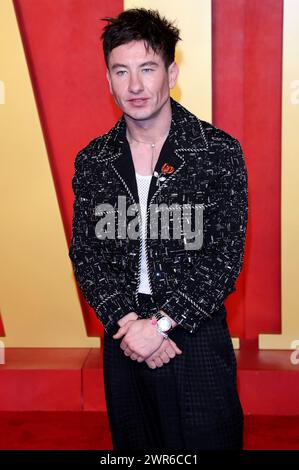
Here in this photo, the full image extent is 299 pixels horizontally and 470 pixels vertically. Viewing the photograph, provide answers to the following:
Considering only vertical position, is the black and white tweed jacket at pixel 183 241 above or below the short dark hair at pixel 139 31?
below

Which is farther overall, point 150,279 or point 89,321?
point 89,321

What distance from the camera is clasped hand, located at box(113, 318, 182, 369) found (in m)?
1.65

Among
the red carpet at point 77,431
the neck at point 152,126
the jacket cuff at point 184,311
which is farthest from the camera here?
the red carpet at point 77,431

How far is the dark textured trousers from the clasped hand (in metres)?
0.03

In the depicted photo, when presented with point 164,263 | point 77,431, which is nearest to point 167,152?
point 164,263

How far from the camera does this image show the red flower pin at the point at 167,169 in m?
1.71

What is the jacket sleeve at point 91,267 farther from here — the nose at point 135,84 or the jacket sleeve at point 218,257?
the nose at point 135,84

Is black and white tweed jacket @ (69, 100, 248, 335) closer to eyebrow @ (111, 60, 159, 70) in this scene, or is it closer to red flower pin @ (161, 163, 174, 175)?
red flower pin @ (161, 163, 174, 175)

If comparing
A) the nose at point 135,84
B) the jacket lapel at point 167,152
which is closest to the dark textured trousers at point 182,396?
the jacket lapel at point 167,152

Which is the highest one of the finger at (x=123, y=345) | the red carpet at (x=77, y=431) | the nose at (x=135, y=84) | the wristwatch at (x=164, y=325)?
the nose at (x=135, y=84)

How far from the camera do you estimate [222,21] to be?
2.83 meters

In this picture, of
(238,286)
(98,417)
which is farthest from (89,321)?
(238,286)
